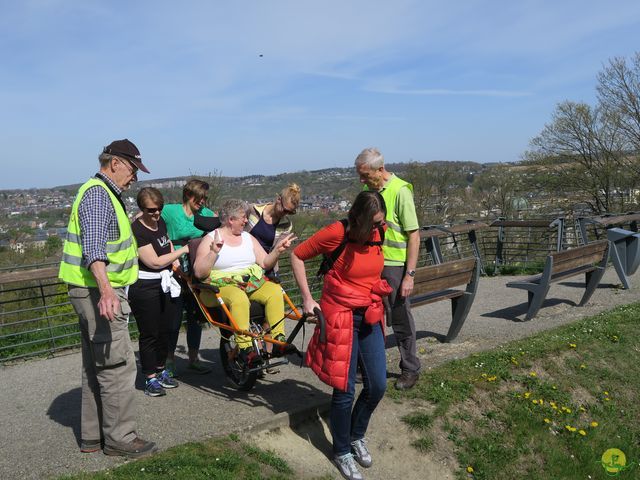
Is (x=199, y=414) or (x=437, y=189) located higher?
(x=437, y=189)

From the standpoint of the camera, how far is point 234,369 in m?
5.60

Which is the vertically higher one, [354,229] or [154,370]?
[354,229]

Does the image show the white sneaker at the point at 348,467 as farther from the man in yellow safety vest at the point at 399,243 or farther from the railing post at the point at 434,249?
the railing post at the point at 434,249

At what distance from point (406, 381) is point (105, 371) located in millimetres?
2649

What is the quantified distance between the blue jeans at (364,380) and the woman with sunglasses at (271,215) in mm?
1762

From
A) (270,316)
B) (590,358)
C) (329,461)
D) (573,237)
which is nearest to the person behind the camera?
(329,461)

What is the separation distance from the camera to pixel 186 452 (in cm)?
428

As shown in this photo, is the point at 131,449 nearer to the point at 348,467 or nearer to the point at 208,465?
the point at 208,465

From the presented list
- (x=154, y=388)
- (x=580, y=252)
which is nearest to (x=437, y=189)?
(x=580, y=252)

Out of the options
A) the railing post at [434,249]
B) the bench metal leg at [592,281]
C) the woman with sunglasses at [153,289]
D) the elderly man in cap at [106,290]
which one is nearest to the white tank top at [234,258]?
the woman with sunglasses at [153,289]

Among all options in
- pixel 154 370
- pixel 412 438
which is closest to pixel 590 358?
pixel 412 438

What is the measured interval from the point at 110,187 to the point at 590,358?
204 inches

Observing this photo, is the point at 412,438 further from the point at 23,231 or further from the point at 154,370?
the point at 23,231

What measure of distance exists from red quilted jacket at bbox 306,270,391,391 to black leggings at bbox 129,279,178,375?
6.02 feet
